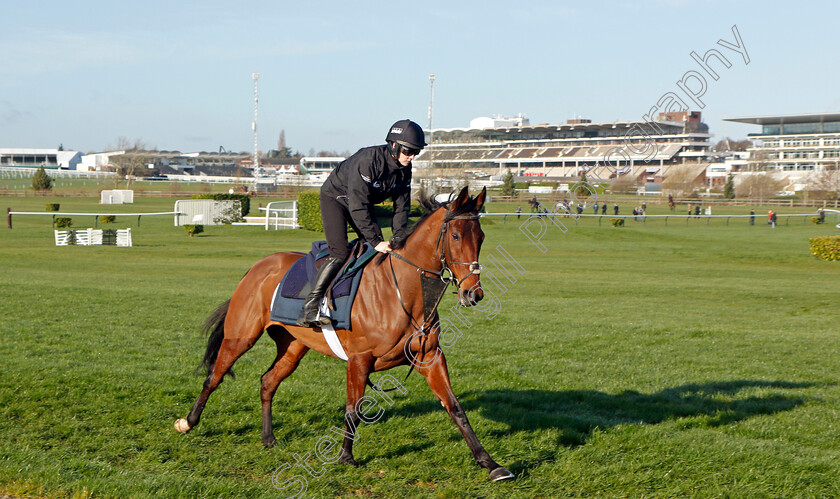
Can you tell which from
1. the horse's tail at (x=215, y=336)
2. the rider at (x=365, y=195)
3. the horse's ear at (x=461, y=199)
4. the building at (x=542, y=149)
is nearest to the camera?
the horse's ear at (x=461, y=199)

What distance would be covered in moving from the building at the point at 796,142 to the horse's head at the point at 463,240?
344 ft

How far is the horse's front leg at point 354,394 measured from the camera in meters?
5.88

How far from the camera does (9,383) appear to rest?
26.7ft

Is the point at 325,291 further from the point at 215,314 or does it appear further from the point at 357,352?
the point at 215,314

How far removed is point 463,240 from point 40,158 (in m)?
187

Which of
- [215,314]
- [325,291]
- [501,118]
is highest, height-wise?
[501,118]

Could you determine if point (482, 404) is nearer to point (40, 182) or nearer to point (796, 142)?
point (40, 182)

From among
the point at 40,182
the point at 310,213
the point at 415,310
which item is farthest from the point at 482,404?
the point at 40,182

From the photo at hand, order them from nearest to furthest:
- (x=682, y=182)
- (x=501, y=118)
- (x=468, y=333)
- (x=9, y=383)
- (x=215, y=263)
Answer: (x=9, y=383) → (x=468, y=333) → (x=215, y=263) → (x=682, y=182) → (x=501, y=118)

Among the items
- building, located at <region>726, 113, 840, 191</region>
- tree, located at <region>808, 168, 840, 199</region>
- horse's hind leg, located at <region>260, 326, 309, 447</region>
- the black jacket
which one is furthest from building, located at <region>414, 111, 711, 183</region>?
the black jacket

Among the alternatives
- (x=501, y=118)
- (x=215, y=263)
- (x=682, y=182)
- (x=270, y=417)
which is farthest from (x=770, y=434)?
(x=501, y=118)

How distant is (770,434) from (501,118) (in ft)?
415

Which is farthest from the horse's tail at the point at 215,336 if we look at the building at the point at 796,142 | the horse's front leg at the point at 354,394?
the building at the point at 796,142

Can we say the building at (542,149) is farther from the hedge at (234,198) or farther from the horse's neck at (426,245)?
the horse's neck at (426,245)
